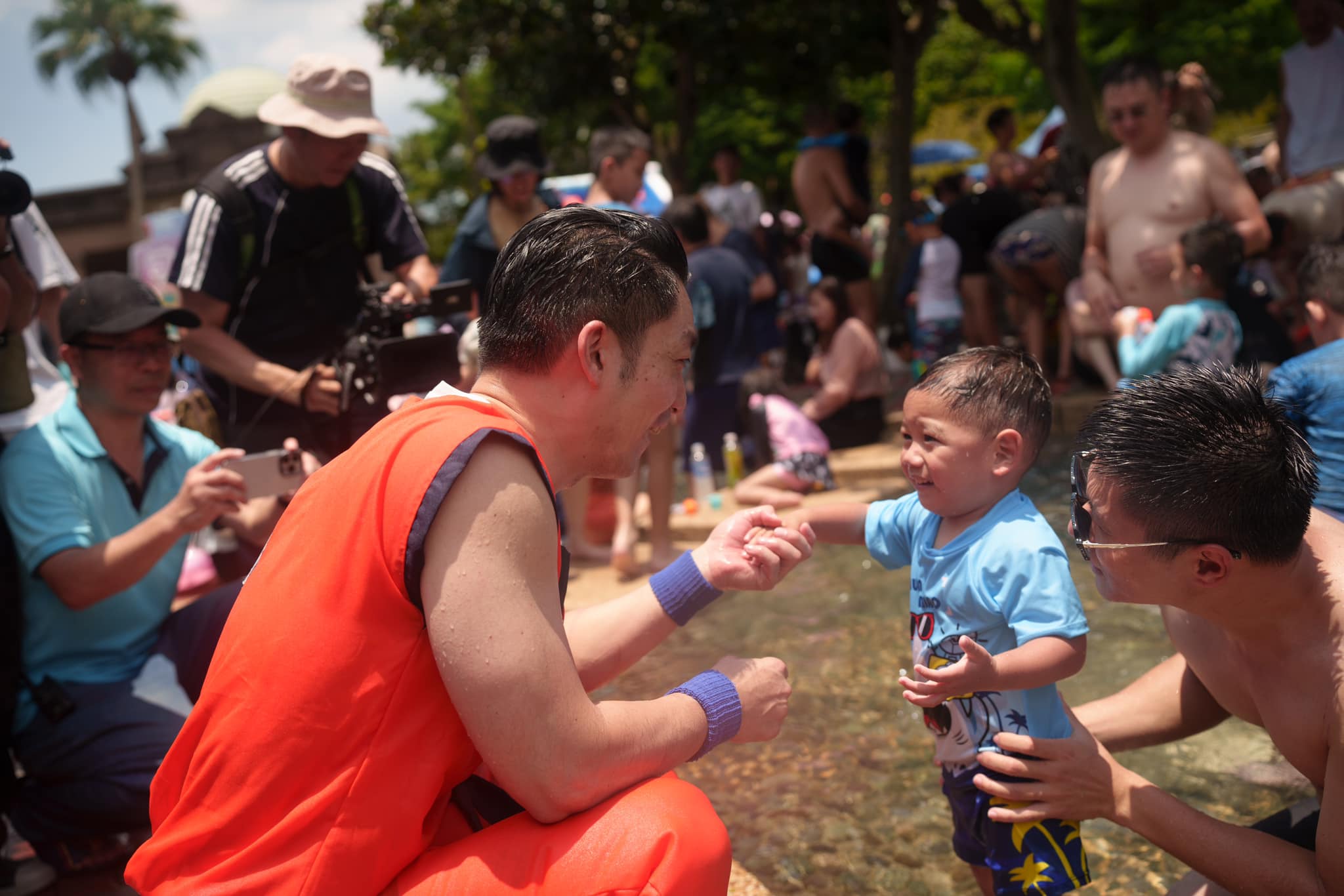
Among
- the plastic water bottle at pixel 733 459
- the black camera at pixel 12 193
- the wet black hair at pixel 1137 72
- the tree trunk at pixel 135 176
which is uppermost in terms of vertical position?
the wet black hair at pixel 1137 72

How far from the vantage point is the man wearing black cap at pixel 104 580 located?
3.22m

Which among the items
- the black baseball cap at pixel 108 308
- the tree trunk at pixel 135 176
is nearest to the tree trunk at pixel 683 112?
the black baseball cap at pixel 108 308

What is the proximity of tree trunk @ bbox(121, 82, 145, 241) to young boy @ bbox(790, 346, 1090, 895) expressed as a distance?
120ft

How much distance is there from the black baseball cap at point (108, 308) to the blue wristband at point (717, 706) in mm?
2308

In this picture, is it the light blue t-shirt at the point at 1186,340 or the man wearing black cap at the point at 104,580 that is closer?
the man wearing black cap at the point at 104,580

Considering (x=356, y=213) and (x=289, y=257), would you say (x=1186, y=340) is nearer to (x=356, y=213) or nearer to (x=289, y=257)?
(x=356, y=213)

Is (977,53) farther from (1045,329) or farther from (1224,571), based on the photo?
(1224,571)

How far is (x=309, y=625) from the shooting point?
176 cm

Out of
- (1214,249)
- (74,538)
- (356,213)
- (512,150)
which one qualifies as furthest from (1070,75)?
(74,538)

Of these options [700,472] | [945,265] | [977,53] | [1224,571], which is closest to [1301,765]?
[1224,571]

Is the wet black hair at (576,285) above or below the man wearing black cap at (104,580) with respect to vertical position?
above

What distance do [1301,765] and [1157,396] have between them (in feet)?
2.66

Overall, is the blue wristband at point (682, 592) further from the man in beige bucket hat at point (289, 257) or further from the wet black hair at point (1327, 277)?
the wet black hair at point (1327, 277)

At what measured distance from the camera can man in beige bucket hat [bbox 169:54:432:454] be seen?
4.02m
